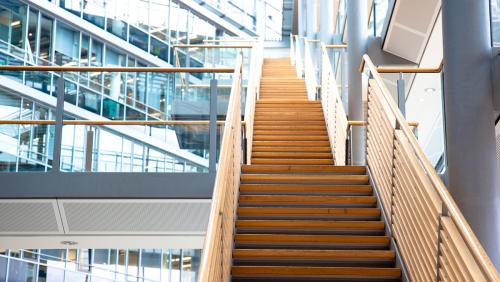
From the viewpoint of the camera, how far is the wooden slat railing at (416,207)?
3705 mm

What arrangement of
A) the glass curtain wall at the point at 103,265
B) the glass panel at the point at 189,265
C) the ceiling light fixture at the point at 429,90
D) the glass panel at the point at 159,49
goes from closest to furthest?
the ceiling light fixture at the point at 429,90, the glass curtain wall at the point at 103,265, the glass panel at the point at 189,265, the glass panel at the point at 159,49

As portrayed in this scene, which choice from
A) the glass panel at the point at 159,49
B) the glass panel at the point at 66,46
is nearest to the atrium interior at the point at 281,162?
the glass panel at the point at 66,46

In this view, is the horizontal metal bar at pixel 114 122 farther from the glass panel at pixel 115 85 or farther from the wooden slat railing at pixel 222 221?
the wooden slat railing at pixel 222 221

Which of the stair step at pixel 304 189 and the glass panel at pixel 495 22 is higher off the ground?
the glass panel at pixel 495 22

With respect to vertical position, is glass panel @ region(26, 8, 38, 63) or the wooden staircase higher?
glass panel @ region(26, 8, 38, 63)

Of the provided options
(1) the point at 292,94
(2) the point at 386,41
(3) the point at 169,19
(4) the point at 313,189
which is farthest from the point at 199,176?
(3) the point at 169,19

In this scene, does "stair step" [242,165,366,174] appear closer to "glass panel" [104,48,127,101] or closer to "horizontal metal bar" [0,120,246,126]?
"horizontal metal bar" [0,120,246,126]

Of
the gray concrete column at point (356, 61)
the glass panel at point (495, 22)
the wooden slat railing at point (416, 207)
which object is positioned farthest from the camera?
the gray concrete column at point (356, 61)

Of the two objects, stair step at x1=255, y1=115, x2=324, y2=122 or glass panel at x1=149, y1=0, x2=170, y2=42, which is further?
glass panel at x1=149, y1=0, x2=170, y2=42

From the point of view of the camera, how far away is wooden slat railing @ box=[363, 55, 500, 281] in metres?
3.71

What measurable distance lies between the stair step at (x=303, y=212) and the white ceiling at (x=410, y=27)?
17.9ft

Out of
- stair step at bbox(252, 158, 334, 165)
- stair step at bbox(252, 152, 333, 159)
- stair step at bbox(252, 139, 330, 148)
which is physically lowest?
stair step at bbox(252, 158, 334, 165)

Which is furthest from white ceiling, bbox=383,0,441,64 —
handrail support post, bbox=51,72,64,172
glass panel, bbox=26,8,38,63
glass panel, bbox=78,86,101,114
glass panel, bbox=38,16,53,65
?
glass panel, bbox=38,16,53,65

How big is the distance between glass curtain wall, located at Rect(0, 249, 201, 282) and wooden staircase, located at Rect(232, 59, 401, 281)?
6980 mm
